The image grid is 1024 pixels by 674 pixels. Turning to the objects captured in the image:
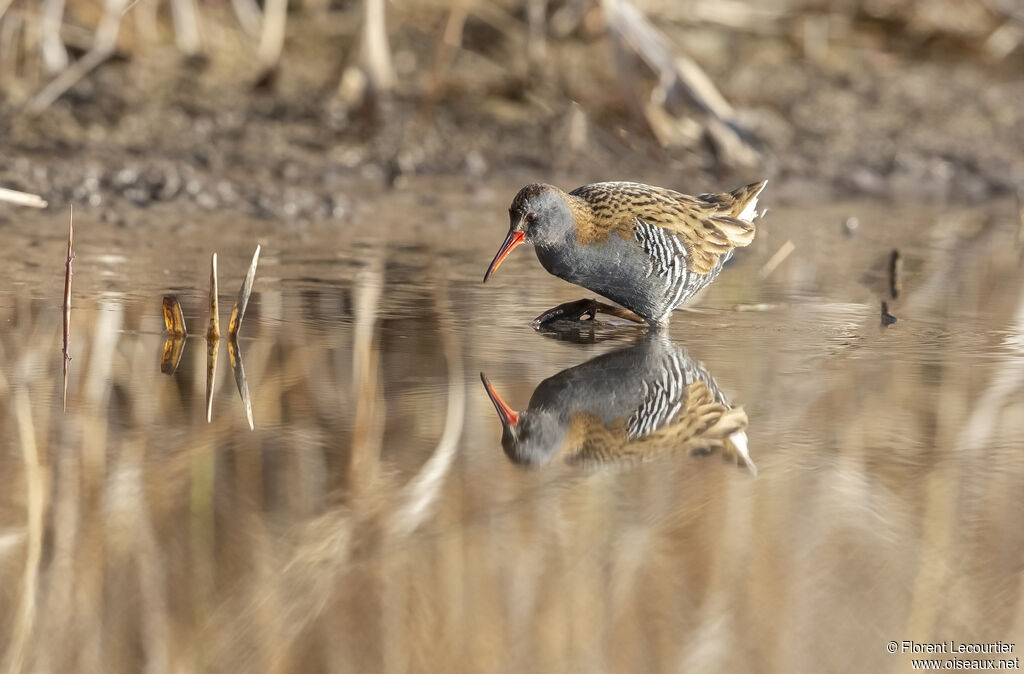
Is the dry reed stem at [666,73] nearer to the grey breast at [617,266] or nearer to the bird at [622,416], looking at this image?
the grey breast at [617,266]

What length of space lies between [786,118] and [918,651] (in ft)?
25.6

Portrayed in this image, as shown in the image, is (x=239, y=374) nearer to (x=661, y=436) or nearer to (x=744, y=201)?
(x=661, y=436)

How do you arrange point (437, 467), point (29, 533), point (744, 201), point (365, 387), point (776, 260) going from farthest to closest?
1. point (776, 260)
2. point (744, 201)
3. point (365, 387)
4. point (437, 467)
5. point (29, 533)

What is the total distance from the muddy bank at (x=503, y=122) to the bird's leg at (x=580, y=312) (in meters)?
2.34

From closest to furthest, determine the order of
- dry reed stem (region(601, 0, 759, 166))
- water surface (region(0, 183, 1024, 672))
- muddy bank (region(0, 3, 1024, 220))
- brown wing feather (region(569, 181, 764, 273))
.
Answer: water surface (region(0, 183, 1024, 672))
brown wing feather (region(569, 181, 764, 273))
muddy bank (region(0, 3, 1024, 220))
dry reed stem (region(601, 0, 759, 166))

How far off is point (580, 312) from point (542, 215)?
1.39 feet

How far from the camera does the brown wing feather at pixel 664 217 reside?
17.9 ft

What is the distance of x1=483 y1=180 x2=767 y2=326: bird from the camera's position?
17.7ft

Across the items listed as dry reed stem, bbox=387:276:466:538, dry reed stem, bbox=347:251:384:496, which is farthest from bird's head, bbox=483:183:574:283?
dry reed stem, bbox=387:276:466:538

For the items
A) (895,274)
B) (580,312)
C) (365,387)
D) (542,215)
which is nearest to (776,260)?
(895,274)

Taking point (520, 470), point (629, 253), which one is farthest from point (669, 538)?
point (629, 253)

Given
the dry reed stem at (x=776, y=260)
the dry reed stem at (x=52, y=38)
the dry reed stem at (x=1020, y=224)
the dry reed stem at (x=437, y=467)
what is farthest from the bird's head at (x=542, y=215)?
the dry reed stem at (x=52, y=38)

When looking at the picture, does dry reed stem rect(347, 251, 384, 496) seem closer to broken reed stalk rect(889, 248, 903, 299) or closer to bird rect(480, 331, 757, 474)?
bird rect(480, 331, 757, 474)

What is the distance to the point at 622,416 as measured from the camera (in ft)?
13.5
